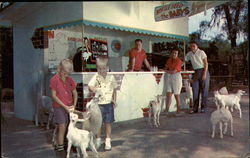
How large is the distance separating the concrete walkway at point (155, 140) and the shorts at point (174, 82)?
0.57 m

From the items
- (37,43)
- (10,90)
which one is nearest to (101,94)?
(37,43)

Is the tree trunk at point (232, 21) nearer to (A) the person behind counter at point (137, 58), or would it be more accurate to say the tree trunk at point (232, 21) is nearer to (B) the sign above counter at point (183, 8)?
(B) the sign above counter at point (183, 8)

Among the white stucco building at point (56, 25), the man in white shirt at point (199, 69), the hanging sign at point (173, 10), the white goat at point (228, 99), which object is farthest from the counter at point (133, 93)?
the hanging sign at point (173, 10)

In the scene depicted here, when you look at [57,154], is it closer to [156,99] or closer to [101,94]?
[101,94]

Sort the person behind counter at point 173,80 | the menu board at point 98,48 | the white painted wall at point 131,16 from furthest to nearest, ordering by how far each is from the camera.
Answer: the menu board at point 98,48 < the person behind counter at point 173,80 < the white painted wall at point 131,16

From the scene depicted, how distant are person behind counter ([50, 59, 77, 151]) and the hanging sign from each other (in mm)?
1580

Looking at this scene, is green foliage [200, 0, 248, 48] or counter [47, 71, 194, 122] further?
counter [47, 71, 194, 122]

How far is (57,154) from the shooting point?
3312 millimetres

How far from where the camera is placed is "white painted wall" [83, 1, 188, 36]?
434 centimetres

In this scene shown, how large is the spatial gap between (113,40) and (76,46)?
54.3 inches

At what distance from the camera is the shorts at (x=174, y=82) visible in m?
5.41

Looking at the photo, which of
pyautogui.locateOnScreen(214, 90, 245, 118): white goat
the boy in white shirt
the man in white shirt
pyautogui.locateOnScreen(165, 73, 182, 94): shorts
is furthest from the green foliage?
the boy in white shirt

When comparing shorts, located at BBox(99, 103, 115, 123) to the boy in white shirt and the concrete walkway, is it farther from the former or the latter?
the concrete walkway

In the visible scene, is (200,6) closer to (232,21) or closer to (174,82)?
(232,21)
